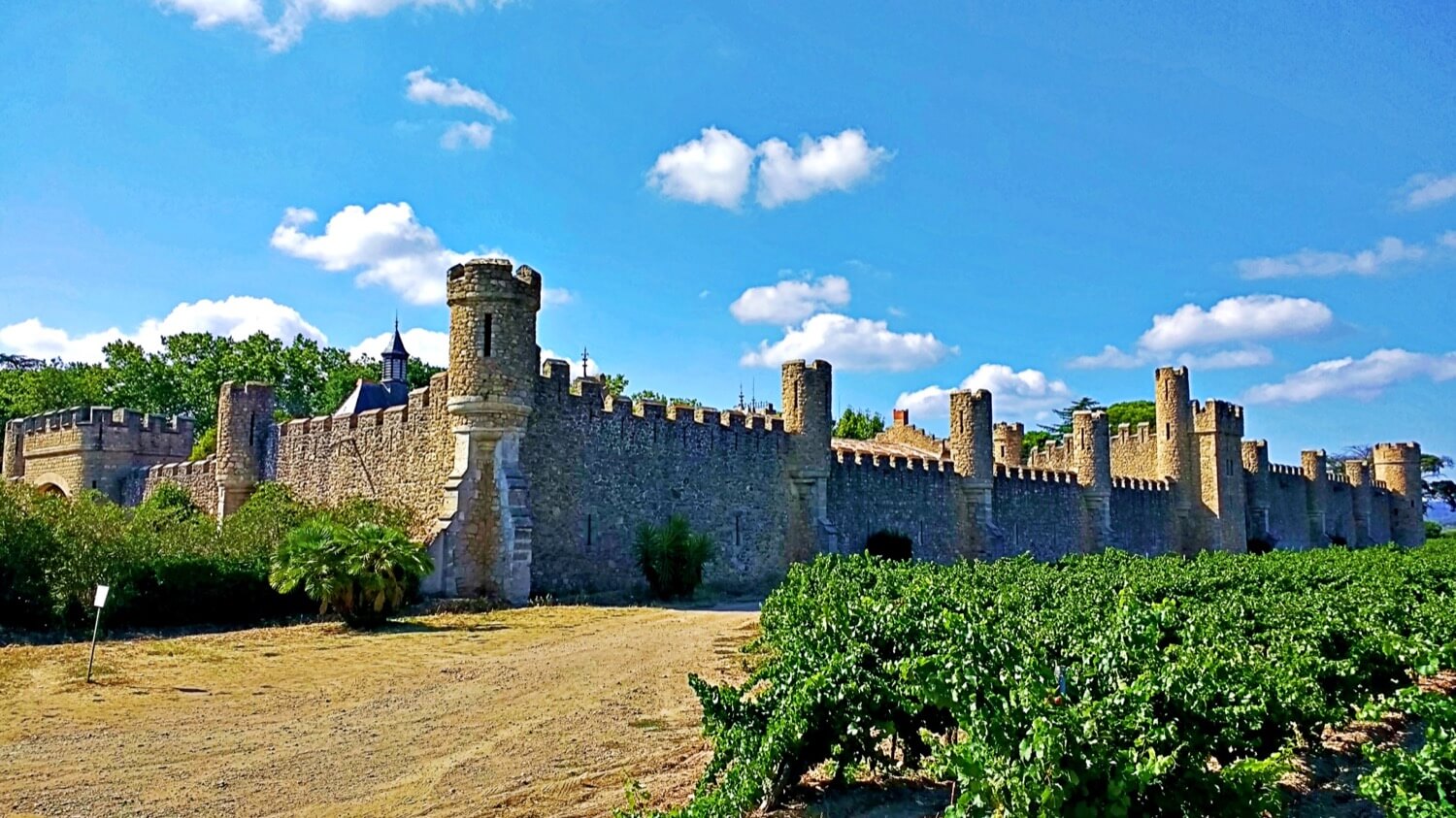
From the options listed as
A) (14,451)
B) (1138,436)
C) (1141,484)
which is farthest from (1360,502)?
(14,451)

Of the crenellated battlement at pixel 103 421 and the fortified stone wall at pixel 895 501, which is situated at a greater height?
the crenellated battlement at pixel 103 421

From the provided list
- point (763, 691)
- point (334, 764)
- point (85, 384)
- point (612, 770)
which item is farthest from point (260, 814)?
point (85, 384)

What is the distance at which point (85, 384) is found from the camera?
53375 millimetres

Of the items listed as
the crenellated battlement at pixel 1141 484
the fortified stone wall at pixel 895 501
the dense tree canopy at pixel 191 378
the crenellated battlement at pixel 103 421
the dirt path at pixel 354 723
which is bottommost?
the dirt path at pixel 354 723

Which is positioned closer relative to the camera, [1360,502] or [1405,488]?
[1360,502]

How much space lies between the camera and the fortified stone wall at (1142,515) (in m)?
41.0

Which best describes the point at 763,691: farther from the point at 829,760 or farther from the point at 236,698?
the point at 236,698

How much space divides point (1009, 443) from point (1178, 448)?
29.9 ft

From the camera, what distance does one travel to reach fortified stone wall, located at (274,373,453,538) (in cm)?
2181

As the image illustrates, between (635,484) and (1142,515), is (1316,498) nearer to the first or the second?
(1142,515)

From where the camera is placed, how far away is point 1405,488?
62594 millimetres

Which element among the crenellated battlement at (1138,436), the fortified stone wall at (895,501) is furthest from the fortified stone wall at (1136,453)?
the fortified stone wall at (895,501)

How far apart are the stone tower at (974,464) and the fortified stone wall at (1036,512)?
1.94ft

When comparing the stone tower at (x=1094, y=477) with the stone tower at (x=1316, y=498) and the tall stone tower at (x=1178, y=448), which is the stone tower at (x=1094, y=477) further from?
the stone tower at (x=1316, y=498)
